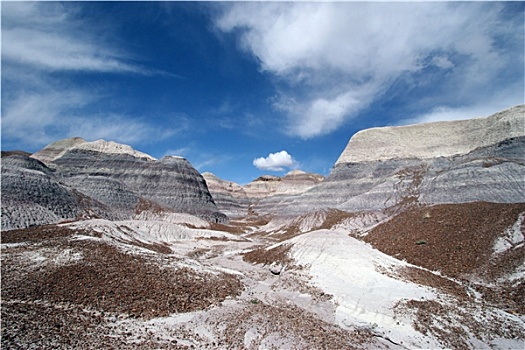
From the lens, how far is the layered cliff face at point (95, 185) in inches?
1526

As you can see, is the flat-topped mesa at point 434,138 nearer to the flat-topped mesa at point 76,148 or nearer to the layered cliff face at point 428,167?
the layered cliff face at point 428,167

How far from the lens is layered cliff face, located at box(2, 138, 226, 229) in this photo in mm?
38750

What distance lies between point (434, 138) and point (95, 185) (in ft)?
252

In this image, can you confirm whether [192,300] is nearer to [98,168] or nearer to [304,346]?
[304,346]

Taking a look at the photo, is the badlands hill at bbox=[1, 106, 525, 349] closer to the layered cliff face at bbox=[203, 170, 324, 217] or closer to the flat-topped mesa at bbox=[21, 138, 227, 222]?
the flat-topped mesa at bbox=[21, 138, 227, 222]

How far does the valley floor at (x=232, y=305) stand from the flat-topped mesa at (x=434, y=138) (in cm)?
4525

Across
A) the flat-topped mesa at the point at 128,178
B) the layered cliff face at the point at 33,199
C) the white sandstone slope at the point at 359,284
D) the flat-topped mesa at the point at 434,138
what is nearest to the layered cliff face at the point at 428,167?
the flat-topped mesa at the point at 434,138

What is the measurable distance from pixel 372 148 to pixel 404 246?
4583 cm

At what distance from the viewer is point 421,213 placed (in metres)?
31.9

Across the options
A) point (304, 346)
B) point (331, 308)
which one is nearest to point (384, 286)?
point (331, 308)

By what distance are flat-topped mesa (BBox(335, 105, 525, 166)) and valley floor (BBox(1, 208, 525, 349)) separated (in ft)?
148

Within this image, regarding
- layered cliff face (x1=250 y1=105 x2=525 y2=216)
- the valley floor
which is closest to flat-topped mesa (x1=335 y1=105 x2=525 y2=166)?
layered cliff face (x1=250 y1=105 x2=525 y2=216)

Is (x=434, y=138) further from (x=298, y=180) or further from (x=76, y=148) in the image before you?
(x=76, y=148)

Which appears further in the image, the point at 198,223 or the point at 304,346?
the point at 198,223
